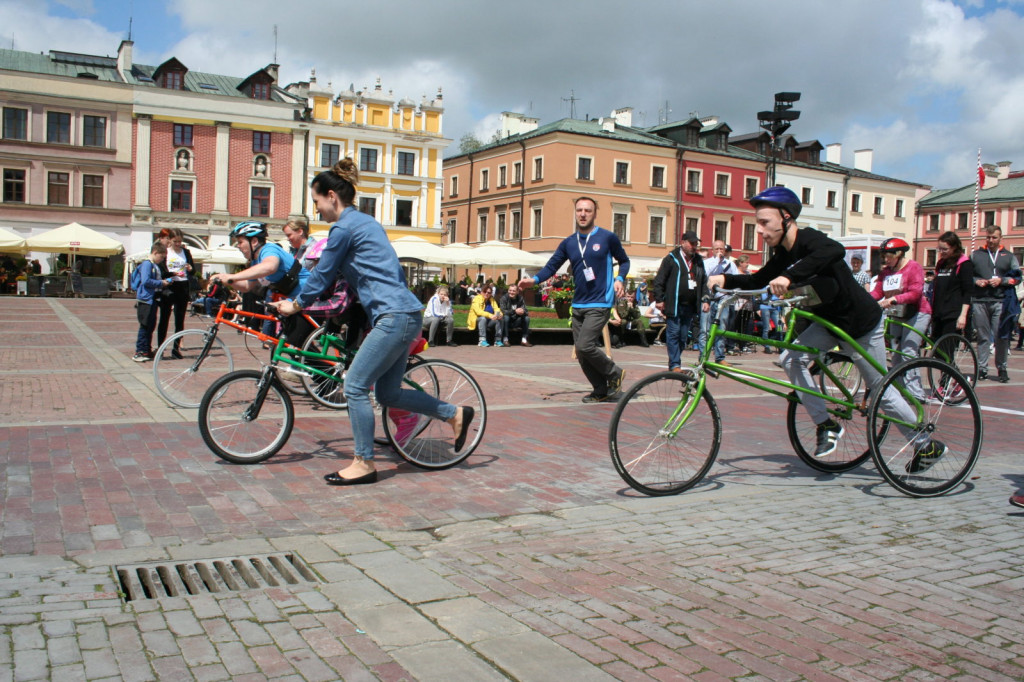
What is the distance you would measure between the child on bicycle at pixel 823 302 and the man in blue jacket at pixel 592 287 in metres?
3.32

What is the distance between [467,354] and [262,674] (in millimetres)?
12943

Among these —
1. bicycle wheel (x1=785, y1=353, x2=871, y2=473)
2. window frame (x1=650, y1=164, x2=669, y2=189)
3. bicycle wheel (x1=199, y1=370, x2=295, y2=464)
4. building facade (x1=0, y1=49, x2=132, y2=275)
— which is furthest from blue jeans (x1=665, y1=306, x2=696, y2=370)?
window frame (x1=650, y1=164, x2=669, y2=189)

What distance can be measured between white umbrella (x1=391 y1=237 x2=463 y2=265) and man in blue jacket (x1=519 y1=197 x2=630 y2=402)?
2131 cm

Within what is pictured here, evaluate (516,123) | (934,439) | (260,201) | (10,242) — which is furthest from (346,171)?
(516,123)

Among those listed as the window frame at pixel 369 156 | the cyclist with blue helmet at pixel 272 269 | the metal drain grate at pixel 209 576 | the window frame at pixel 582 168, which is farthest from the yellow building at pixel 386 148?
the metal drain grate at pixel 209 576

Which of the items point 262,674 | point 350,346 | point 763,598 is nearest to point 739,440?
point 350,346

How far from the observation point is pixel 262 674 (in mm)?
2738

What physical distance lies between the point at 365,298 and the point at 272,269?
7.91 ft

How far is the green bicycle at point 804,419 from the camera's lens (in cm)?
502

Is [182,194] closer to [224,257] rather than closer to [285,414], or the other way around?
[224,257]

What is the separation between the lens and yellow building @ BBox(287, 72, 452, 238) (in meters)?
59.0

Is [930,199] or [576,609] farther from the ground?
[930,199]

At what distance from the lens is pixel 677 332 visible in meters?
11.6

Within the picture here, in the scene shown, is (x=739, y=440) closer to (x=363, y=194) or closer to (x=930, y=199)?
(x=363, y=194)
